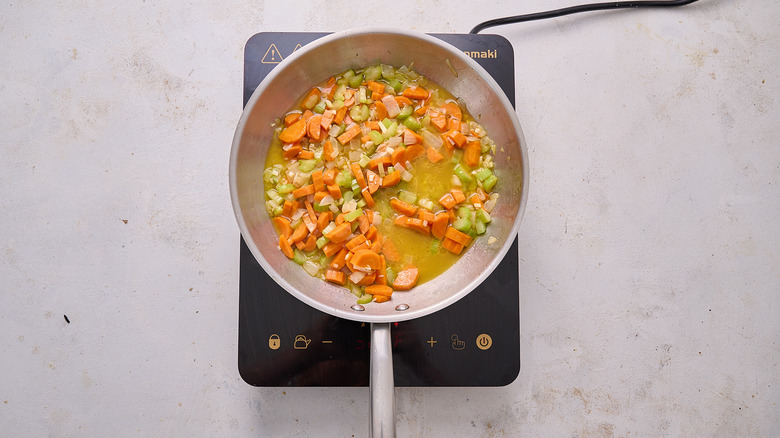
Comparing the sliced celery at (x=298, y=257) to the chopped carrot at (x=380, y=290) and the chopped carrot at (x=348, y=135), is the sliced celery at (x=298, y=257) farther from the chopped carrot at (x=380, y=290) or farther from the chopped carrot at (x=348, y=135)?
the chopped carrot at (x=348, y=135)

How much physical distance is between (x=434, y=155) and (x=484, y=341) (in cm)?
56

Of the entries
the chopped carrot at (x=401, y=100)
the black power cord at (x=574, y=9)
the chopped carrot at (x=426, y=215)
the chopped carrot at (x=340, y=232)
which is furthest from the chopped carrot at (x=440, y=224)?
the black power cord at (x=574, y=9)

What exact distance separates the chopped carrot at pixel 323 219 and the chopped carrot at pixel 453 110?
17.5 inches

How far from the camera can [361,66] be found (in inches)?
60.0

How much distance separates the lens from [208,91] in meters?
1.71

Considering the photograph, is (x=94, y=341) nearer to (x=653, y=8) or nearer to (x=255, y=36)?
(x=255, y=36)

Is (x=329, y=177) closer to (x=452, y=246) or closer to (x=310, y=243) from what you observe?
(x=310, y=243)

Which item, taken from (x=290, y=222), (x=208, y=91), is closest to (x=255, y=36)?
(x=208, y=91)

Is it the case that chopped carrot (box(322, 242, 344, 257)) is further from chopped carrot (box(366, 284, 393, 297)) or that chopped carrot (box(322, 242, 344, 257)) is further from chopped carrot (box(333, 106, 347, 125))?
chopped carrot (box(333, 106, 347, 125))

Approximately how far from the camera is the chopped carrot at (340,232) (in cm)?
143

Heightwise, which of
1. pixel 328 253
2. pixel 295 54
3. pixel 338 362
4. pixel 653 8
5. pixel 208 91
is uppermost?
pixel 295 54

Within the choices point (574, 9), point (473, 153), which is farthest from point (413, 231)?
point (574, 9)

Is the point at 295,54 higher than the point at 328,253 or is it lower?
higher

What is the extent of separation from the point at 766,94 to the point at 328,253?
151cm
